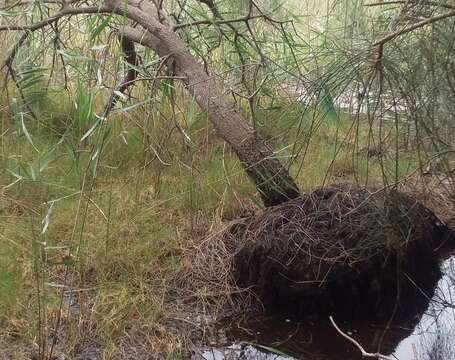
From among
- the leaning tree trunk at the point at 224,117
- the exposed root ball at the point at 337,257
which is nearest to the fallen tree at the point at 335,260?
the exposed root ball at the point at 337,257

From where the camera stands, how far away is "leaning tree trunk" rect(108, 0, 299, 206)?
8.14 ft

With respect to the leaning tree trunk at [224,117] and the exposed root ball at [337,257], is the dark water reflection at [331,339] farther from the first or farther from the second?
the leaning tree trunk at [224,117]

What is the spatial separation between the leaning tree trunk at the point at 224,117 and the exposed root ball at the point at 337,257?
145 millimetres

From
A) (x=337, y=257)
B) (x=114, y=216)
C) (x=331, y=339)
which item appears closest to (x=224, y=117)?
(x=114, y=216)

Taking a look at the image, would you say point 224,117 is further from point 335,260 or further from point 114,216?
point 335,260

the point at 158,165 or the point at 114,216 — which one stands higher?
the point at 158,165

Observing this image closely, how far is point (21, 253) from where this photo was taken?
2287 mm

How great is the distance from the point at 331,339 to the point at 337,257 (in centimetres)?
29

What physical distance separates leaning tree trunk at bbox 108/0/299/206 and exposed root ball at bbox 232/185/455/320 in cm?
15

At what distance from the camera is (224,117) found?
2.52 meters

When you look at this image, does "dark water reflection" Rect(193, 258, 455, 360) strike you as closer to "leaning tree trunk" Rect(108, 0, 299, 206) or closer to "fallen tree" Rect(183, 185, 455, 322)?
"fallen tree" Rect(183, 185, 455, 322)

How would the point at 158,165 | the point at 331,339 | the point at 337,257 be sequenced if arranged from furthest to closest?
the point at 158,165 → the point at 337,257 → the point at 331,339

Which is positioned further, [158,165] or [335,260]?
[158,165]

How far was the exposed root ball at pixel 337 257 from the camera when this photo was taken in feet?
7.25
